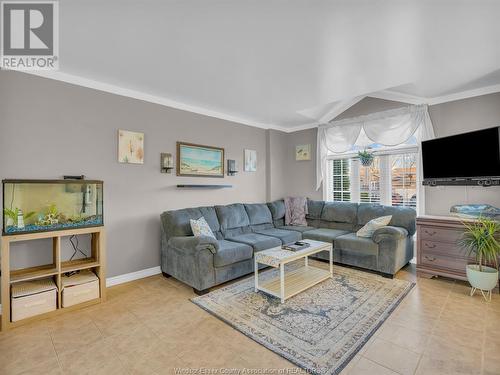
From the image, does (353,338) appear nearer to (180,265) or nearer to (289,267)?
(289,267)

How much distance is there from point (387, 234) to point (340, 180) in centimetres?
178

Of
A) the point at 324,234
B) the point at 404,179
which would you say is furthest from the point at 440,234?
the point at 324,234

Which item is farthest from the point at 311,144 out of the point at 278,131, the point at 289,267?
the point at 289,267

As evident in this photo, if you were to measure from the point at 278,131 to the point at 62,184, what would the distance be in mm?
3922

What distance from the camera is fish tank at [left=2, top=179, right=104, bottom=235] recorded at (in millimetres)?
2348

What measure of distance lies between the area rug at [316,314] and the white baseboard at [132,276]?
41.9 inches

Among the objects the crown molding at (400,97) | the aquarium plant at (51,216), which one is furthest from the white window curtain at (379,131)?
the aquarium plant at (51,216)

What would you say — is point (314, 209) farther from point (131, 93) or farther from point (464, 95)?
point (131, 93)

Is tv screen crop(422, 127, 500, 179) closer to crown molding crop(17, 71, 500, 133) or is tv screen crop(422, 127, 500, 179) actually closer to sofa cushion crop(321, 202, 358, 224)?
crown molding crop(17, 71, 500, 133)

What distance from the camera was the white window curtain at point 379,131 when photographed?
380 centimetres

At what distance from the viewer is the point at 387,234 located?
329cm

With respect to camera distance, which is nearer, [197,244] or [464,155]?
[197,244]

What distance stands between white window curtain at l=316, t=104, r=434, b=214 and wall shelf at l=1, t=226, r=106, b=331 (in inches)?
150

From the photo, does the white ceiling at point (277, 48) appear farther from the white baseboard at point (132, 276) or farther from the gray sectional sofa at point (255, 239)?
the white baseboard at point (132, 276)
